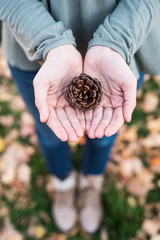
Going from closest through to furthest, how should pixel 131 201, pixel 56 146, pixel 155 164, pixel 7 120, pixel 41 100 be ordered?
pixel 41 100, pixel 56 146, pixel 131 201, pixel 155 164, pixel 7 120

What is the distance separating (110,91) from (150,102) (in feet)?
6.07

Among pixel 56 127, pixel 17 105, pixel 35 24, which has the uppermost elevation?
pixel 35 24

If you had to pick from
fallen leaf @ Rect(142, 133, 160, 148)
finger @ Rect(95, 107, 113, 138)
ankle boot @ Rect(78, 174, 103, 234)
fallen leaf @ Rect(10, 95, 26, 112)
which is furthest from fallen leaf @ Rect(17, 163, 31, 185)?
finger @ Rect(95, 107, 113, 138)

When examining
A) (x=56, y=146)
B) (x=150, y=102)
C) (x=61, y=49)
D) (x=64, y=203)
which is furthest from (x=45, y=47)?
(x=150, y=102)

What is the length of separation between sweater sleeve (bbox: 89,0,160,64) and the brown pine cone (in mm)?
209

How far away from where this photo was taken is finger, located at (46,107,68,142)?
133 cm

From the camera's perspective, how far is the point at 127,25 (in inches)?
53.1

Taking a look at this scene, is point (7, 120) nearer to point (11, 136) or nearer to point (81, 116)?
point (11, 136)

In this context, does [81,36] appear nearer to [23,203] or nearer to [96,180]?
[96,180]

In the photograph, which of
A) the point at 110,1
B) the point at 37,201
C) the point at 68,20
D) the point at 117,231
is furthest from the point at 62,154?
the point at 110,1

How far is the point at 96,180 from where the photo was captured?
2.60 metres

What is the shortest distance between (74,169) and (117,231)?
806 millimetres

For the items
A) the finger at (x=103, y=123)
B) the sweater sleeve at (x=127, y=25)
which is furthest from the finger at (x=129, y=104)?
the sweater sleeve at (x=127, y=25)

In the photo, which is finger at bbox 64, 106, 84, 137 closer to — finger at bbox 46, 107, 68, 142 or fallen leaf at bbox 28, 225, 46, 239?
finger at bbox 46, 107, 68, 142
